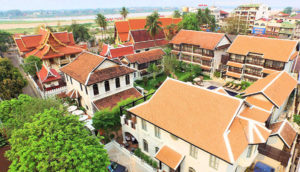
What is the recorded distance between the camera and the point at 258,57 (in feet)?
128

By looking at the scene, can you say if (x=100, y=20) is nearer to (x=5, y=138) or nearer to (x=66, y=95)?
(x=66, y=95)

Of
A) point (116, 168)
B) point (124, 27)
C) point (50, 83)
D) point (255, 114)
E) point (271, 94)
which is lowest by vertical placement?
point (116, 168)

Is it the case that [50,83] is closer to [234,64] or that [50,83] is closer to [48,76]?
[48,76]

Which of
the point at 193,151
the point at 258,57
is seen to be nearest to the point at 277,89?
the point at 258,57

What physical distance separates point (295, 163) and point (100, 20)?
66450mm

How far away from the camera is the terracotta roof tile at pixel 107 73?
28347 mm

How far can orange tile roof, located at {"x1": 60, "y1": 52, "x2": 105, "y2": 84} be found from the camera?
1163 inches

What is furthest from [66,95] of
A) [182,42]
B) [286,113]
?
[286,113]

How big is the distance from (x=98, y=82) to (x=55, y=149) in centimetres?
1490

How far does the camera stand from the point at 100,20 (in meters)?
67.9

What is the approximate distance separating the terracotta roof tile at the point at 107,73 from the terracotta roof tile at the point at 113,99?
132 inches

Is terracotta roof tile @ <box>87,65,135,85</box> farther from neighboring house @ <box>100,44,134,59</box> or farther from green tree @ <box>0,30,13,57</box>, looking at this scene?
green tree @ <box>0,30,13,57</box>

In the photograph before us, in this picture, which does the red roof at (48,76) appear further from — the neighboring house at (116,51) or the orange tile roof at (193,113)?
the orange tile roof at (193,113)

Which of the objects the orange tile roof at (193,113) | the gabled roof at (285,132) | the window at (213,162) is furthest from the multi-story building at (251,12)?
the window at (213,162)
